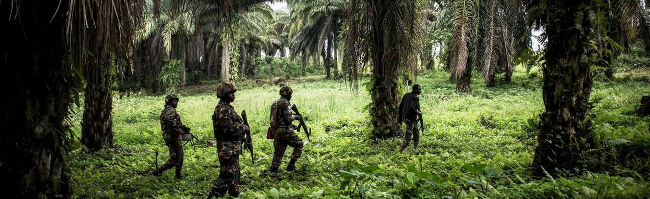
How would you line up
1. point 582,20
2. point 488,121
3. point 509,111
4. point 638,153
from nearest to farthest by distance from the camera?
1. point 582,20
2. point 638,153
3. point 488,121
4. point 509,111

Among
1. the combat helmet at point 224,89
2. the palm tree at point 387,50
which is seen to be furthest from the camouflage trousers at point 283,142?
the palm tree at point 387,50

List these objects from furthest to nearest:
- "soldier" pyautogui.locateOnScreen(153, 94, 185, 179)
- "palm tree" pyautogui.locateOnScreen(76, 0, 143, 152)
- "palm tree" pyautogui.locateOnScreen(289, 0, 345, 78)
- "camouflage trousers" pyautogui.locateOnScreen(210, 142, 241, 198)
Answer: "palm tree" pyautogui.locateOnScreen(289, 0, 345, 78)
"soldier" pyautogui.locateOnScreen(153, 94, 185, 179)
"camouflage trousers" pyautogui.locateOnScreen(210, 142, 241, 198)
"palm tree" pyautogui.locateOnScreen(76, 0, 143, 152)

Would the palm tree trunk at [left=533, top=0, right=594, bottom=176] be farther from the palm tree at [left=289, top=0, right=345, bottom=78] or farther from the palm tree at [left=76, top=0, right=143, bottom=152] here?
the palm tree at [left=289, top=0, right=345, bottom=78]

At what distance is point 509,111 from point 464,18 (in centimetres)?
307

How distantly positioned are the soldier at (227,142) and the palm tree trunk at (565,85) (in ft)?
12.2

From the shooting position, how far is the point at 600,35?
4824 mm

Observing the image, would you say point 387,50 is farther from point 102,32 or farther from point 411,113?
point 102,32

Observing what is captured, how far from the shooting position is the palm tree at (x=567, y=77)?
459 cm

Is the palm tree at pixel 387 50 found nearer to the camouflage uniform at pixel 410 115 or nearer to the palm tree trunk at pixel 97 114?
the camouflage uniform at pixel 410 115

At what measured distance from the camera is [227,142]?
17.4ft

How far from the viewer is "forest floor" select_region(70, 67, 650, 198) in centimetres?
377

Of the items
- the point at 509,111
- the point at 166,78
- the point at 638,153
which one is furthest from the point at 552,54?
the point at 166,78

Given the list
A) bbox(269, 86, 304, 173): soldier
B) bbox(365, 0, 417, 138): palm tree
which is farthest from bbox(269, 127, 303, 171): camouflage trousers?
bbox(365, 0, 417, 138): palm tree

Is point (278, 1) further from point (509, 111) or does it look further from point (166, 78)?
point (509, 111)
